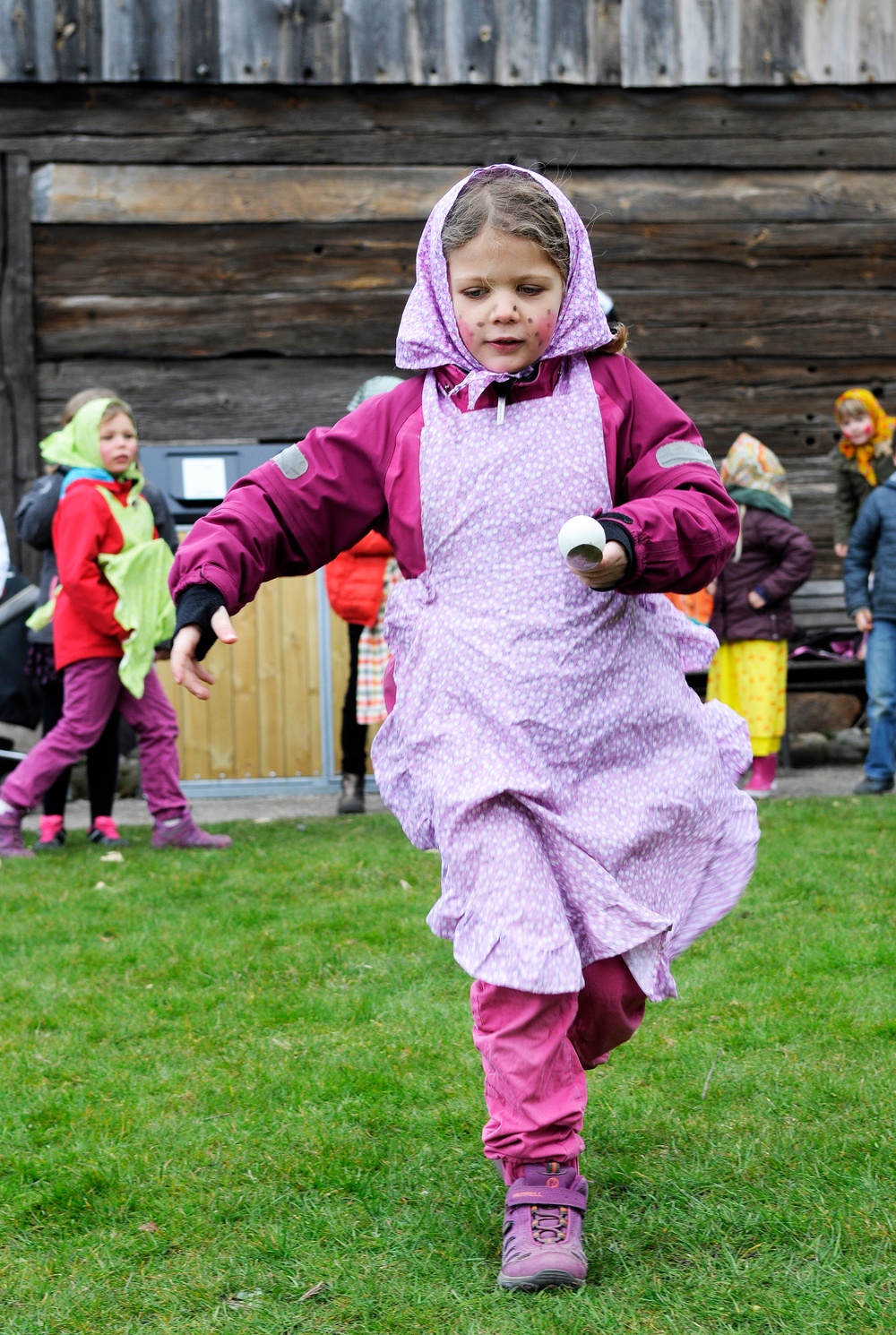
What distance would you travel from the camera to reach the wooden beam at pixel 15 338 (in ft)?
29.0

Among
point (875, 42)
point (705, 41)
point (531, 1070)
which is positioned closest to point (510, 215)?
point (531, 1070)

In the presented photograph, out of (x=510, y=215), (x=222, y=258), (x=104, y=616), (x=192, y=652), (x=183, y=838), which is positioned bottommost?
(x=183, y=838)

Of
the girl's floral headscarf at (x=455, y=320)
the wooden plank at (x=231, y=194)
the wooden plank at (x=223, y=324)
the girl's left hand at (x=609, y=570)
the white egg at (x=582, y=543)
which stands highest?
the wooden plank at (x=231, y=194)

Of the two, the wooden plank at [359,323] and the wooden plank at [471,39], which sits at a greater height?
the wooden plank at [471,39]

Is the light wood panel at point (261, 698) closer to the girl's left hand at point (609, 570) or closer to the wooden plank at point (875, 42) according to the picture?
the wooden plank at point (875, 42)

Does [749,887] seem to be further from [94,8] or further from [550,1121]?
[94,8]

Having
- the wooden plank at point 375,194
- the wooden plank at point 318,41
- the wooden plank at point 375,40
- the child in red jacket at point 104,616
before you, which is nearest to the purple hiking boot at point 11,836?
the child in red jacket at point 104,616

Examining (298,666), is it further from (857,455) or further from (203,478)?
(857,455)

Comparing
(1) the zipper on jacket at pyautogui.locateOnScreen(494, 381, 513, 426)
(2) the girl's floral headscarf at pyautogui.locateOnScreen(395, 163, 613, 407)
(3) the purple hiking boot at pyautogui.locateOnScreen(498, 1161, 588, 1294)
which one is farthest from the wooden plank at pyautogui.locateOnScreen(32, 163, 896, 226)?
(3) the purple hiking boot at pyautogui.locateOnScreen(498, 1161, 588, 1294)

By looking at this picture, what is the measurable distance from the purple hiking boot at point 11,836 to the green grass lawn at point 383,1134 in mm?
1341

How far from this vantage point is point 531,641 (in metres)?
2.47

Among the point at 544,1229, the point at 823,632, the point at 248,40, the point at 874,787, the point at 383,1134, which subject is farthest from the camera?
the point at 823,632

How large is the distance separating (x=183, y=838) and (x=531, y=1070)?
4.32 m

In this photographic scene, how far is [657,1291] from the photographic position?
229 cm
